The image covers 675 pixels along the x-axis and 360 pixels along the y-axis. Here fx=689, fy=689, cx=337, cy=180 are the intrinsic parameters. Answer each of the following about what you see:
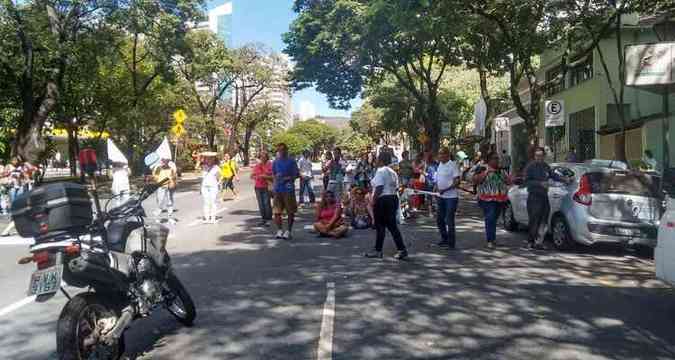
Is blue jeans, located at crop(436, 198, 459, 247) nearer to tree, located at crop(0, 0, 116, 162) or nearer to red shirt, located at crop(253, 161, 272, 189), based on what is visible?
red shirt, located at crop(253, 161, 272, 189)

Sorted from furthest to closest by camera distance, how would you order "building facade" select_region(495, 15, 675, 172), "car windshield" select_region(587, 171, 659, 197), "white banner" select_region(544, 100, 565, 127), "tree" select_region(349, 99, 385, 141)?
"tree" select_region(349, 99, 385, 141) < "building facade" select_region(495, 15, 675, 172) < "white banner" select_region(544, 100, 565, 127) < "car windshield" select_region(587, 171, 659, 197)

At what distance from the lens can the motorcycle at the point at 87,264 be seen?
452 cm

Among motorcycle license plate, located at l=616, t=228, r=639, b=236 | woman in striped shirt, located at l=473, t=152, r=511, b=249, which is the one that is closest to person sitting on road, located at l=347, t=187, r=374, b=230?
woman in striped shirt, located at l=473, t=152, r=511, b=249

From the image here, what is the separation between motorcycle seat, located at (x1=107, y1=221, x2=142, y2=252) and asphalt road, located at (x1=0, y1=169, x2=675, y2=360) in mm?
870

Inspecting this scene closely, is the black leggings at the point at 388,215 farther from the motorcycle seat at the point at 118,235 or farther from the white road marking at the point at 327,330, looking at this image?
the motorcycle seat at the point at 118,235

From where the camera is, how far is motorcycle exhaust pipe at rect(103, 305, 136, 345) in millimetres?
4770

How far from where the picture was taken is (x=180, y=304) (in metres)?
6.09

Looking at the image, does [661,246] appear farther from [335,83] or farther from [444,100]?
[444,100]

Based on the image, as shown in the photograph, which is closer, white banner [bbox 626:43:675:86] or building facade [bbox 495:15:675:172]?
white banner [bbox 626:43:675:86]

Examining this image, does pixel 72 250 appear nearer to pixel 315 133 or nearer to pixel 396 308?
pixel 396 308

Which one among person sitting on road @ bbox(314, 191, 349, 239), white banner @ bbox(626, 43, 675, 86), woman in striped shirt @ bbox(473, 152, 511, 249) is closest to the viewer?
white banner @ bbox(626, 43, 675, 86)

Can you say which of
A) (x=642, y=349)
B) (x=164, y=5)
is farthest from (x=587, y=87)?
(x=642, y=349)

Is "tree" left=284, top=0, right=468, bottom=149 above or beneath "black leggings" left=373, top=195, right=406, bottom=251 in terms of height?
→ above

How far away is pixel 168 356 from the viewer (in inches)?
209
